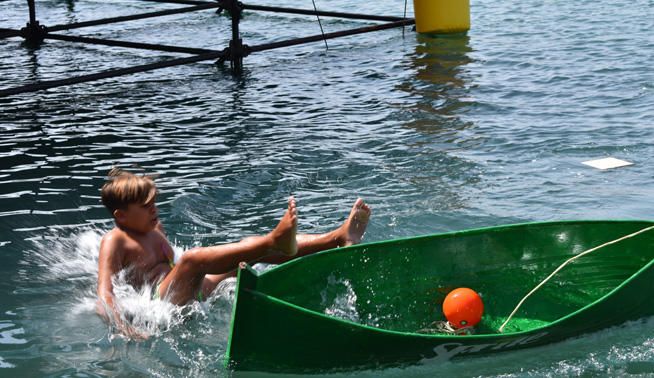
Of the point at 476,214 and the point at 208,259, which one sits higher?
the point at 208,259

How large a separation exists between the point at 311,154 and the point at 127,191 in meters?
3.13

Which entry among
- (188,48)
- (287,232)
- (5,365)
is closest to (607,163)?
(287,232)

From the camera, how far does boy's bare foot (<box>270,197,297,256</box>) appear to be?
14.8ft

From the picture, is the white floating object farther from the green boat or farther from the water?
the green boat

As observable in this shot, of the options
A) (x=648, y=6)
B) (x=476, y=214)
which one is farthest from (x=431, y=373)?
(x=648, y=6)

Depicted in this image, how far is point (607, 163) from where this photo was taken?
7.32 m

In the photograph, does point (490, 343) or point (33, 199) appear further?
point (33, 199)

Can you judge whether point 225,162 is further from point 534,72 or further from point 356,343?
point 534,72

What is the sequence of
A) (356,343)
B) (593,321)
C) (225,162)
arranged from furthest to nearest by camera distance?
1. (225,162)
2. (593,321)
3. (356,343)

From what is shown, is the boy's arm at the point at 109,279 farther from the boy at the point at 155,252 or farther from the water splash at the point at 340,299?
the water splash at the point at 340,299

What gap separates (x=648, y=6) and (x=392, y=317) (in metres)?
10.8

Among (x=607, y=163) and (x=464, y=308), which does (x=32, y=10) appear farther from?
(x=464, y=308)

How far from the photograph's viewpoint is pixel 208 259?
4.61 meters

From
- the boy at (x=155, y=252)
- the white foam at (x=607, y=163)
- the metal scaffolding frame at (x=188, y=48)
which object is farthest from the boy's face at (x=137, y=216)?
the metal scaffolding frame at (x=188, y=48)
